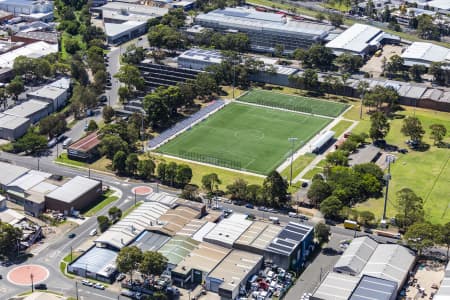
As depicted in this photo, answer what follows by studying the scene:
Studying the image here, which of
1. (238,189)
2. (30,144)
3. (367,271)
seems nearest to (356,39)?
(238,189)

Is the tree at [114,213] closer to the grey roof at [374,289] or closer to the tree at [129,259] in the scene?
the tree at [129,259]

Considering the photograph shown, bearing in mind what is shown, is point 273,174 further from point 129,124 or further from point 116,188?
point 129,124

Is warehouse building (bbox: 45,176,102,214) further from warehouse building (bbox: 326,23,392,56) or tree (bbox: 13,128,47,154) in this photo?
warehouse building (bbox: 326,23,392,56)

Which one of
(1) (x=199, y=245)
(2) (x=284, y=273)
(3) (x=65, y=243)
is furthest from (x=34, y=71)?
(2) (x=284, y=273)

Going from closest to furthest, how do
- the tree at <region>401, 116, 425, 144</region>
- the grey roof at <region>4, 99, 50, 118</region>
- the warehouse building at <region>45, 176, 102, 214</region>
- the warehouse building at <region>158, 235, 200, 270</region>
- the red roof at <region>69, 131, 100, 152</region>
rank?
1. the warehouse building at <region>158, 235, 200, 270</region>
2. the warehouse building at <region>45, 176, 102, 214</region>
3. the red roof at <region>69, 131, 100, 152</region>
4. the tree at <region>401, 116, 425, 144</region>
5. the grey roof at <region>4, 99, 50, 118</region>

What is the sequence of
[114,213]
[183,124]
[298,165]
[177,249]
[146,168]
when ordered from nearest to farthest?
[177,249]
[114,213]
[146,168]
[298,165]
[183,124]

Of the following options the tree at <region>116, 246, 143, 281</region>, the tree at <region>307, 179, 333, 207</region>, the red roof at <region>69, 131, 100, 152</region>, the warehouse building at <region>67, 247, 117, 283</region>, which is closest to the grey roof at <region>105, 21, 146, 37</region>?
the red roof at <region>69, 131, 100, 152</region>

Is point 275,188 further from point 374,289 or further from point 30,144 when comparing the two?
point 30,144

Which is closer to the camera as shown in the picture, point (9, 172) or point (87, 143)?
point (9, 172)
